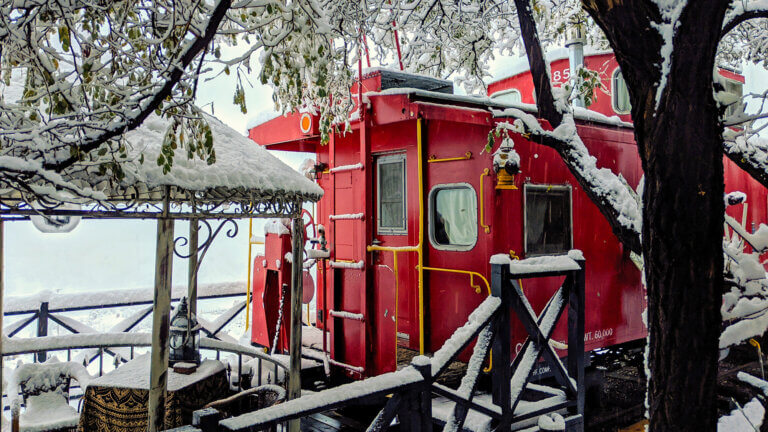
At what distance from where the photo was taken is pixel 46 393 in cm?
498

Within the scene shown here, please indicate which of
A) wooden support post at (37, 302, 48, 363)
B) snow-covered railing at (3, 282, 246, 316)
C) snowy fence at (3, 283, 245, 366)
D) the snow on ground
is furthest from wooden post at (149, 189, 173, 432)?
snow-covered railing at (3, 282, 246, 316)

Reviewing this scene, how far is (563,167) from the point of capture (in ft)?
21.5

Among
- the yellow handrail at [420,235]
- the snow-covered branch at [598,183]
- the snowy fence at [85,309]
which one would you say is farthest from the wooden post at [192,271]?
the snow-covered branch at [598,183]

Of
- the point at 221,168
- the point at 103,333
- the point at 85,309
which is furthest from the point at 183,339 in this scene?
the point at 85,309

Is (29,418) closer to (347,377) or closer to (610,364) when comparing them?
(347,377)

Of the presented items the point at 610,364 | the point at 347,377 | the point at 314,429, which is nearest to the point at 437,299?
the point at 347,377

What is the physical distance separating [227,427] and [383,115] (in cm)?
408

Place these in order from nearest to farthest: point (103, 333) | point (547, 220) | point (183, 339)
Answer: point (183, 339) < point (103, 333) < point (547, 220)

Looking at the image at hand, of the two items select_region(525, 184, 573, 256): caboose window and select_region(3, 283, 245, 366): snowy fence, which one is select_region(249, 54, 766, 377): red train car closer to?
select_region(525, 184, 573, 256): caboose window

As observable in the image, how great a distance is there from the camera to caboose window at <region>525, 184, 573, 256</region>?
241 inches

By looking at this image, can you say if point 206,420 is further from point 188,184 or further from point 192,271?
point 192,271

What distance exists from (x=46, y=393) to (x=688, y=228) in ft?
18.6

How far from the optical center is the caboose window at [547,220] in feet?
20.1

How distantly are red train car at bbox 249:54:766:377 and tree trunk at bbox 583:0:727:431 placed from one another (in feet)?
7.57
